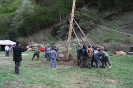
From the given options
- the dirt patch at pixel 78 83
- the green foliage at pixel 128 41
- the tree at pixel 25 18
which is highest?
the tree at pixel 25 18

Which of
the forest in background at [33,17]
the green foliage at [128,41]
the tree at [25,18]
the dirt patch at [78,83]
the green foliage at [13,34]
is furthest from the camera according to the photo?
the tree at [25,18]

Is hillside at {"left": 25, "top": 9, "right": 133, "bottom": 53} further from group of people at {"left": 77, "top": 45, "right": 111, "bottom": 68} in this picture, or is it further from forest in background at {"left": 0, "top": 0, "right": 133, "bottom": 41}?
group of people at {"left": 77, "top": 45, "right": 111, "bottom": 68}

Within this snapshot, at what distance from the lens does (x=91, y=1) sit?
166 ft

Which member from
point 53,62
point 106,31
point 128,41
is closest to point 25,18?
point 106,31

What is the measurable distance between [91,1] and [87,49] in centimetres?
3654

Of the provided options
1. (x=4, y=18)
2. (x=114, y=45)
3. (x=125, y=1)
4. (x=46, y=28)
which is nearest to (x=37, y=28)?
(x=46, y=28)

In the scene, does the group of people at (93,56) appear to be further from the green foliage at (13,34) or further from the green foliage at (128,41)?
the green foliage at (13,34)

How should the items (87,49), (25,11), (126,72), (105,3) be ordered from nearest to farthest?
(126,72), (87,49), (105,3), (25,11)

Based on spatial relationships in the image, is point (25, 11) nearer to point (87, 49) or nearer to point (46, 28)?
point (46, 28)

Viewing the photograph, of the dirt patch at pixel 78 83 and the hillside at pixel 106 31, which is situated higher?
the hillside at pixel 106 31

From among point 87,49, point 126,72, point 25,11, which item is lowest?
point 126,72

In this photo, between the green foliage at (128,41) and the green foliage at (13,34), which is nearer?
the green foliage at (128,41)

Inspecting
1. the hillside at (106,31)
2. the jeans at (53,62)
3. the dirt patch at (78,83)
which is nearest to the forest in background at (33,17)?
the hillside at (106,31)

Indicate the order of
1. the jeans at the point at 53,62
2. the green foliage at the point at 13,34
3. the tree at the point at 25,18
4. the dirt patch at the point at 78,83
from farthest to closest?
the tree at the point at 25,18, the green foliage at the point at 13,34, the jeans at the point at 53,62, the dirt patch at the point at 78,83
